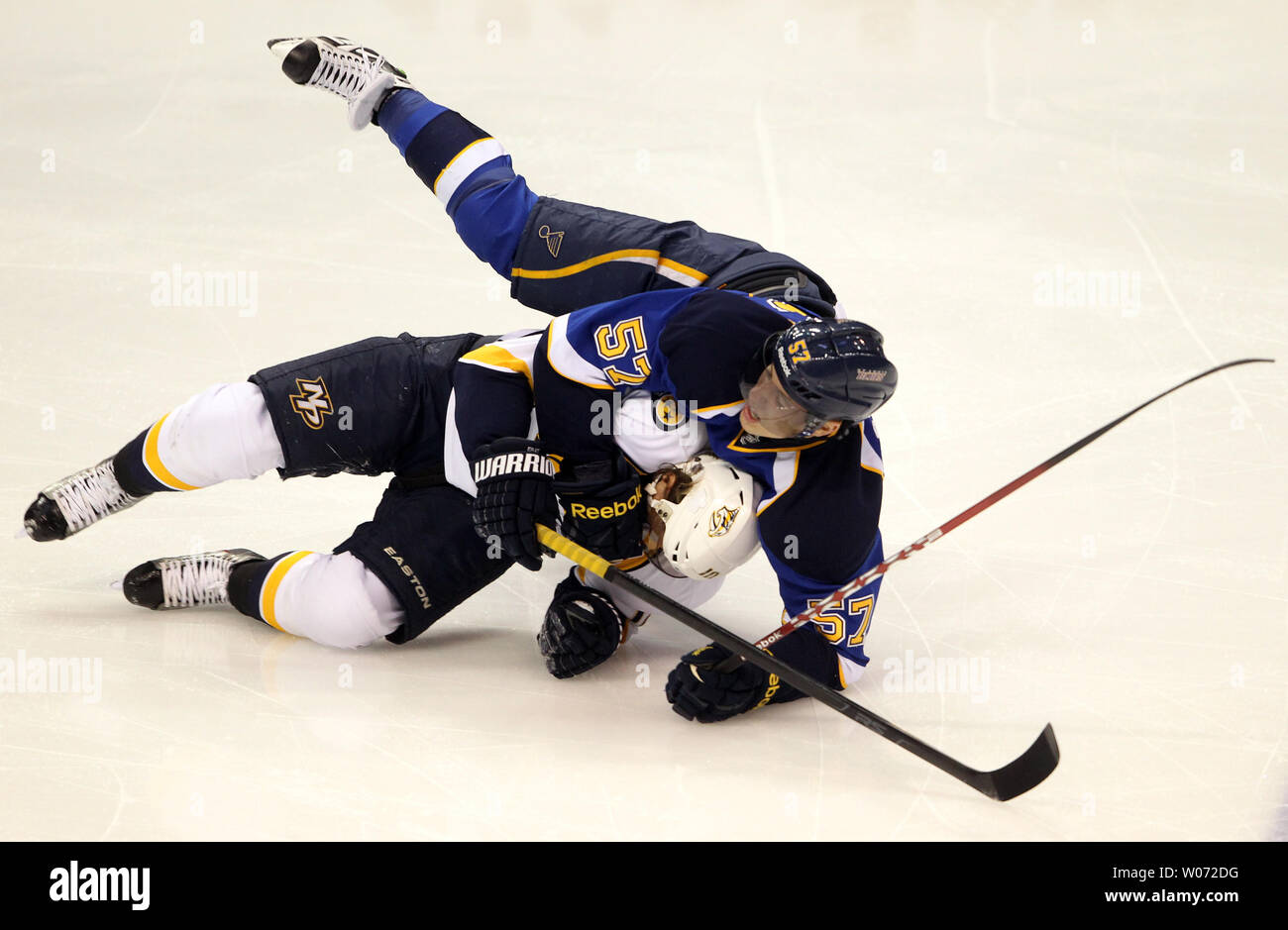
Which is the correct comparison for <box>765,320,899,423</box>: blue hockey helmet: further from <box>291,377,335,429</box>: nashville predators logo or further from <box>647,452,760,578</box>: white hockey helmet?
<box>291,377,335,429</box>: nashville predators logo

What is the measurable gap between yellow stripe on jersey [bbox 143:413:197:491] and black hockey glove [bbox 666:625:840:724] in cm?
119

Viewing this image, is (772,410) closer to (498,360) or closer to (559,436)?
(559,436)

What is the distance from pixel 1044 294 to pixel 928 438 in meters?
1.12

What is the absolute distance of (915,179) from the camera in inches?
221

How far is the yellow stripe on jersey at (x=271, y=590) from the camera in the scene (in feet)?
9.50

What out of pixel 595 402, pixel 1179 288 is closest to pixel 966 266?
pixel 1179 288

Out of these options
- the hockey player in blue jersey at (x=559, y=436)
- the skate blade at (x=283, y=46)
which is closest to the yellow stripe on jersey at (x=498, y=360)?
the hockey player in blue jersey at (x=559, y=436)

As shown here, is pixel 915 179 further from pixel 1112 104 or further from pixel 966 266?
pixel 1112 104

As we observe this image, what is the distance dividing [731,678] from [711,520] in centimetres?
31

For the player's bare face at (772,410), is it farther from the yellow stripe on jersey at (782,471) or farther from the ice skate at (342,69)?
the ice skate at (342,69)

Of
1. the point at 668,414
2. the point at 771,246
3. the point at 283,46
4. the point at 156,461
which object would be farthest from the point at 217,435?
the point at 771,246

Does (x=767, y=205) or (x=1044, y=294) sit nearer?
(x=1044, y=294)

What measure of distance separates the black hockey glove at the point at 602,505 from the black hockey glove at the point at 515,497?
16 centimetres

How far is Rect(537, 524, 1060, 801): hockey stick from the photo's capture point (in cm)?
235
